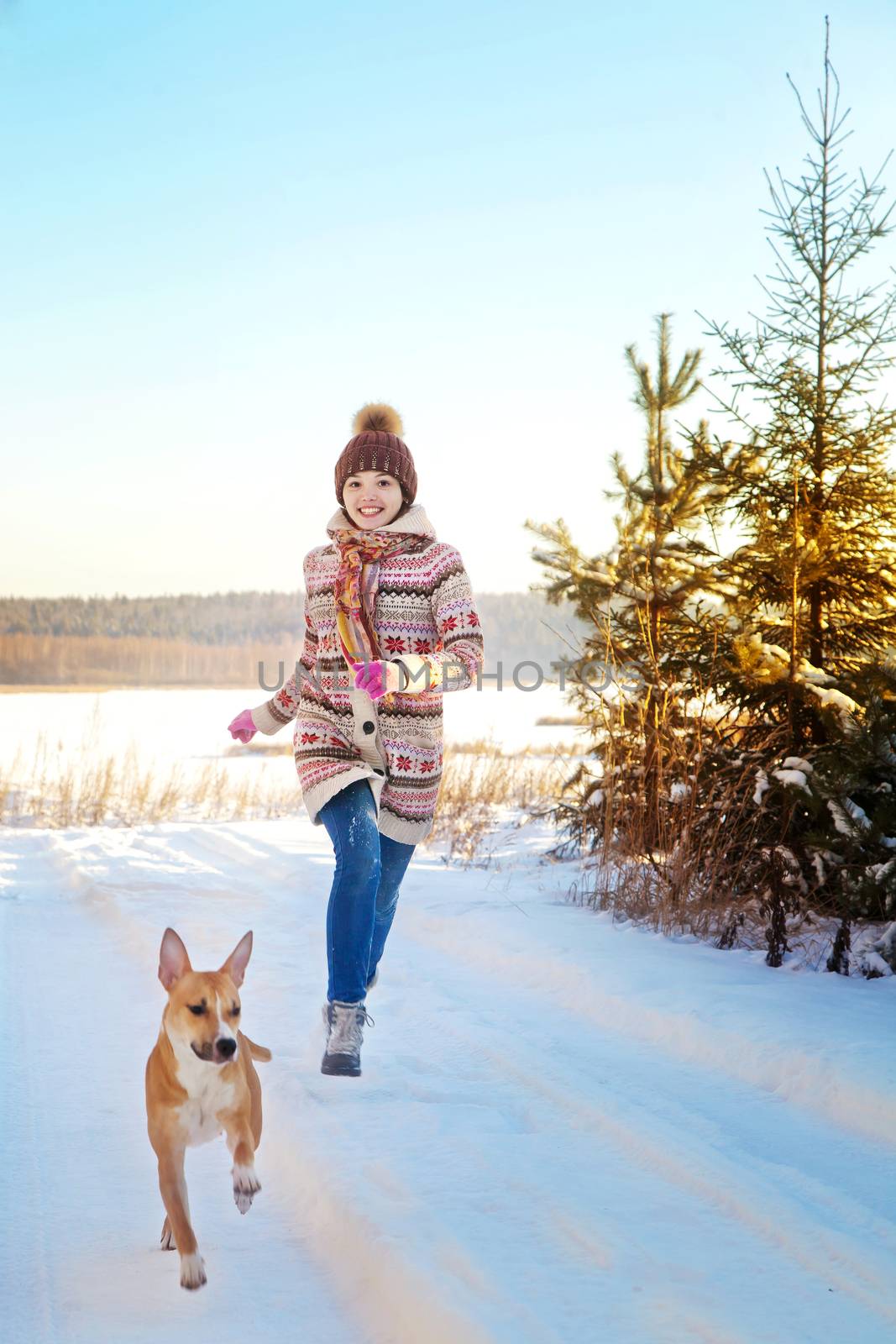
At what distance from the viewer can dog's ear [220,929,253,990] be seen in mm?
2506

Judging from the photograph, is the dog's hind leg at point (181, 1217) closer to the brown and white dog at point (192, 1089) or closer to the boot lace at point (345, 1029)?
A: the brown and white dog at point (192, 1089)

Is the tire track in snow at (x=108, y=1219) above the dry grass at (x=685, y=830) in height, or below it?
below

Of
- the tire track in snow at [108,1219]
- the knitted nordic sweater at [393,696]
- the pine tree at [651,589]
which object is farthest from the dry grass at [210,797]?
the knitted nordic sweater at [393,696]

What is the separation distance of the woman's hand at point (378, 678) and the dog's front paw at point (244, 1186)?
148cm

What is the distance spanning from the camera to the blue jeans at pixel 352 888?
369 cm

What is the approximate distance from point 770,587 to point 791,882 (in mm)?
1872

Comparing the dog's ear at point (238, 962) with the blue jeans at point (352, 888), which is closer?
the dog's ear at point (238, 962)

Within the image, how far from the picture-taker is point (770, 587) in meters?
6.74

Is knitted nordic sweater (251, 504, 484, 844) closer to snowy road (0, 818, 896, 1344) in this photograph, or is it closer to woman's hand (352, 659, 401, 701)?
woman's hand (352, 659, 401, 701)

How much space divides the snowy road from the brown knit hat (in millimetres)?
2006

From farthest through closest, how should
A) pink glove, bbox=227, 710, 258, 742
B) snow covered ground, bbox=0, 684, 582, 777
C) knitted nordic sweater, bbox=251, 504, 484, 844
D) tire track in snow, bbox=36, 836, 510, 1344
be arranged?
snow covered ground, bbox=0, 684, 582, 777
pink glove, bbox=227, 710, 258, 742
knitted nordic sweater, bbox=251, 504, 484, 844
tire track in snow, bbox=36, 836, 510, 1344

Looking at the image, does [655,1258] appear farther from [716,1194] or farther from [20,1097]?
[20,1097]

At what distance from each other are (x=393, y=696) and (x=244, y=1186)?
1.78 m

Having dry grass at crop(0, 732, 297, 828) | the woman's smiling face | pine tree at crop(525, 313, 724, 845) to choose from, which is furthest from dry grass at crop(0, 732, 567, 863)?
the woman's smiling face
